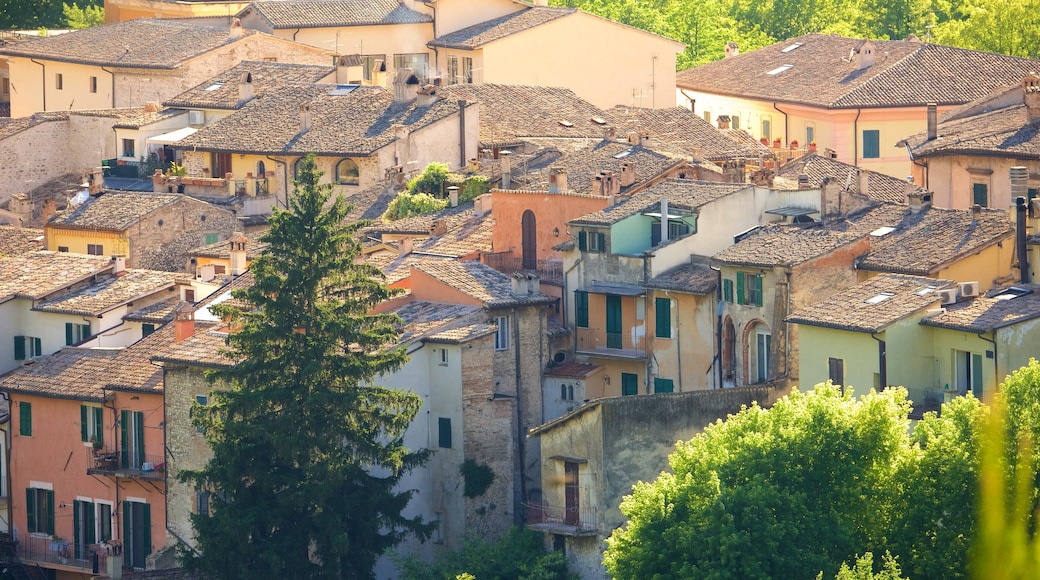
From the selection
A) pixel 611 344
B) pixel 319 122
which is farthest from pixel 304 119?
pixel 611 344

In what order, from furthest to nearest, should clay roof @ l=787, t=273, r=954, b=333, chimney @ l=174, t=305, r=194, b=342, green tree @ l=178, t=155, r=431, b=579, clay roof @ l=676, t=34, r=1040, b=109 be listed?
clay roof @ l=676, t=34, r=1040, b=109, chimney @ l=174, t=305, r=194, b=342, green tree @ l=178, t=155, r=431, b=579, clay roof @ l=787, t=273, r=954, b=333

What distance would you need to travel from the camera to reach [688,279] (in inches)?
2643

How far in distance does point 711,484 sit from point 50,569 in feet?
69.5

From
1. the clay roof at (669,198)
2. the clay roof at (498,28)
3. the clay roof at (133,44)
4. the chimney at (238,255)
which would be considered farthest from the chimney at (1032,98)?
the clay roof at (133,44)

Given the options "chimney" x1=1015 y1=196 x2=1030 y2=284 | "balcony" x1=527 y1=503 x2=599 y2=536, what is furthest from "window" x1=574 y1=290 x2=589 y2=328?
"chimney" x1=1015 y1=196 x2=1030 y2=284

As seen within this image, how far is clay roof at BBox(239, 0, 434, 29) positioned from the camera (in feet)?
322

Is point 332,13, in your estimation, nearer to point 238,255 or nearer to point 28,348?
point 238,255

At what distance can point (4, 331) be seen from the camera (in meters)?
76.1

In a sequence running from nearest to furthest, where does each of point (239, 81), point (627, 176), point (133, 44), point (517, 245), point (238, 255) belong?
point (517, 245) < point (627, 176) < point (238, 255) < point (239, 81) < point (133, 44)

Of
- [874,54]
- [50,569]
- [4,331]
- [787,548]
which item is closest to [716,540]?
[787,548]

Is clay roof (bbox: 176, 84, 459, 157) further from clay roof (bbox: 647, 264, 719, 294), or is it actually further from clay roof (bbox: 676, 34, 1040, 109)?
clay roof (bbox: 647, 264, 719, 294)

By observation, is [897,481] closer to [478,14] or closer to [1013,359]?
[1013,359]

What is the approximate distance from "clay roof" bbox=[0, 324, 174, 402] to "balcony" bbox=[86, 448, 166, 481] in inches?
49.4

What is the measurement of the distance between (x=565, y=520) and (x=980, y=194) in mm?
16950
